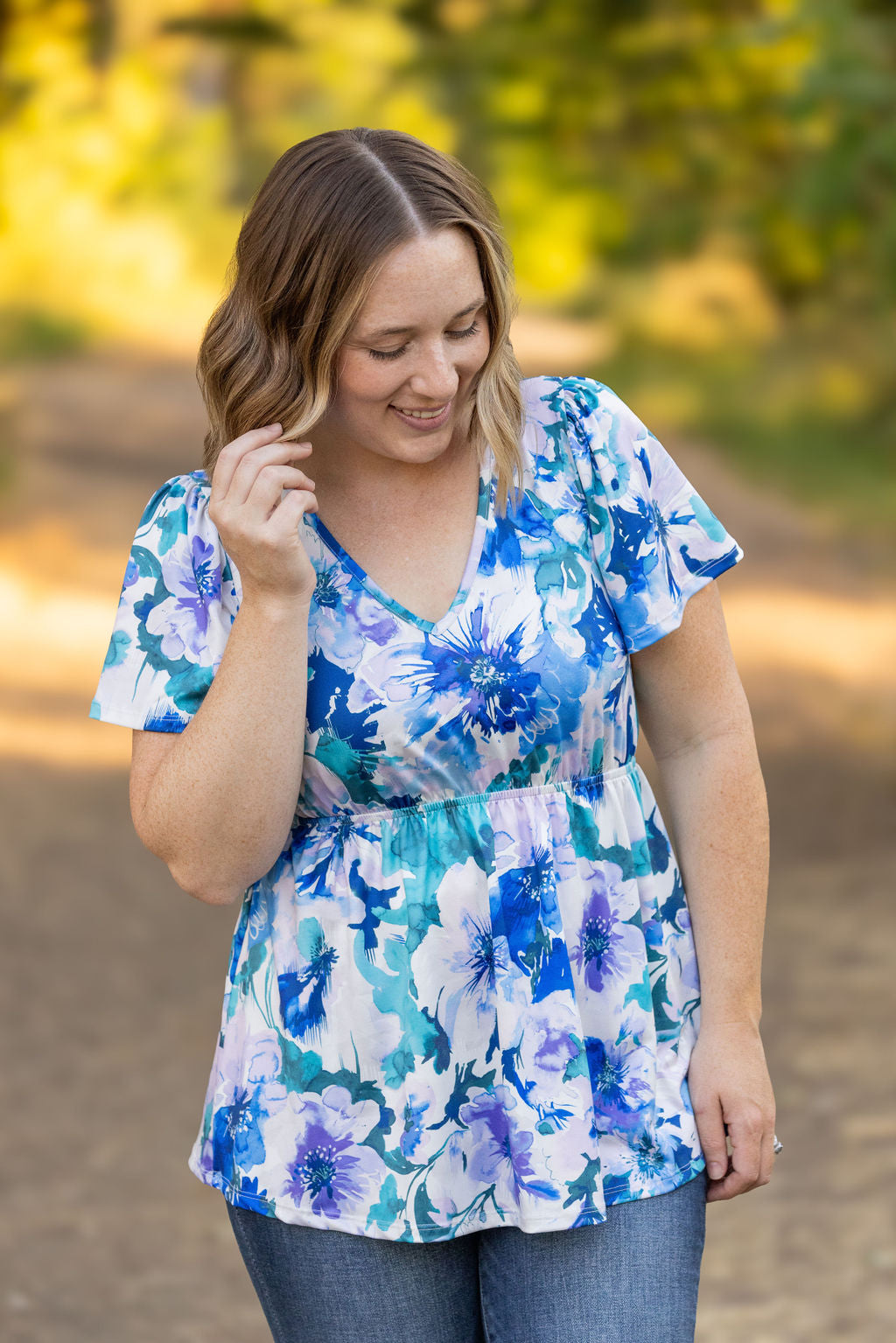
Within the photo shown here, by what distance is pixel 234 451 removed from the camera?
1503mm

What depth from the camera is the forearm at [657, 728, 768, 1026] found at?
160 centimetres

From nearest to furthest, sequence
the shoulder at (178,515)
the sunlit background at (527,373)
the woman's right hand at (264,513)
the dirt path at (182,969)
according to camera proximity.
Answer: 1. the woman's right hand at (264,513)
2. the shoulder at (178,515)
3. the dirt path at (182,969)
4. the sunlit background at (527,373)

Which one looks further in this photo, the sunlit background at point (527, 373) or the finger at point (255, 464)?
the sunlit background at point (527, 373)

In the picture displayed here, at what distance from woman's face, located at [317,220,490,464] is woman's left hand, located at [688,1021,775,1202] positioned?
62 cm

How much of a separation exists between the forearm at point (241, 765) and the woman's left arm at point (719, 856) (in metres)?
0.36

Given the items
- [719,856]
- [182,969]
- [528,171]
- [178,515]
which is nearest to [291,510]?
[178,515]

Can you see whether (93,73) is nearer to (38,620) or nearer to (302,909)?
(38,620)

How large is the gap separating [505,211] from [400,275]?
12095 mm

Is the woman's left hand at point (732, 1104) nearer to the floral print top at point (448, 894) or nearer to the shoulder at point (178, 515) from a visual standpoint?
the floral print top at point (448, 894)

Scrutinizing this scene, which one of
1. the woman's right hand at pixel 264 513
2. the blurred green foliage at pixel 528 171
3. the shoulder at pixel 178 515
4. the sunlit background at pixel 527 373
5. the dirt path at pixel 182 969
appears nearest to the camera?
the woman's right hand at pixel 264 513

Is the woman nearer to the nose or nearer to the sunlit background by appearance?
the nose

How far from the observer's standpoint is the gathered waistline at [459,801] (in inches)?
59.6

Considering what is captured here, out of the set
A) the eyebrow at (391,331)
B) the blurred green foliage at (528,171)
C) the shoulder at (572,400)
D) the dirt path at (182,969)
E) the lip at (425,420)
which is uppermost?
the blurred green foliage at (528,171)

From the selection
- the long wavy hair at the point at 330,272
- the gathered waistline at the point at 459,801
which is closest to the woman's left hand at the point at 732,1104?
the gathered waistline at the point at 459,801
